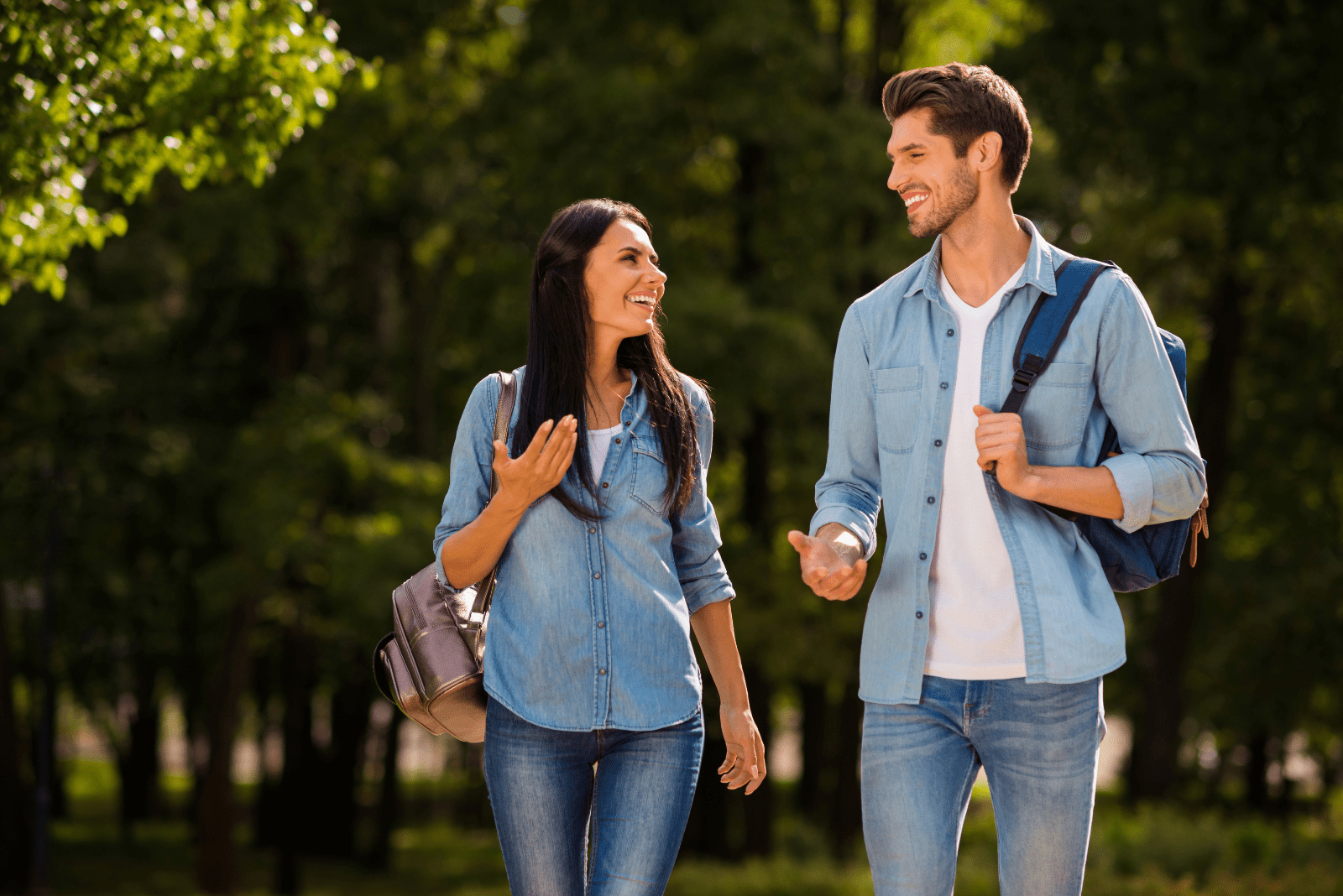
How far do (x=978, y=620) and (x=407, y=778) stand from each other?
151 feet

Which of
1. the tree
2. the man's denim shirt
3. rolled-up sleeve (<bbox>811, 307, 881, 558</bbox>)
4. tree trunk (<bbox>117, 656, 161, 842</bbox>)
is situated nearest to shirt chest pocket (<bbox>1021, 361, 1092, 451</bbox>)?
the man's denim shirt

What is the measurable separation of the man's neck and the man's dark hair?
96 mm

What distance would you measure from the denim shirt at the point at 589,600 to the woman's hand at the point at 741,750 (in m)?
0.16

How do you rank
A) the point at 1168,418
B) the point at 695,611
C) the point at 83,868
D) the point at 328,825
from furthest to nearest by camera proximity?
1. the point at 328,825
2. the point at 83,868
3. the point at 695,611
4. the point at 1168,418

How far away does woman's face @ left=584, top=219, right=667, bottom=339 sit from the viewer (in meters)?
3.35

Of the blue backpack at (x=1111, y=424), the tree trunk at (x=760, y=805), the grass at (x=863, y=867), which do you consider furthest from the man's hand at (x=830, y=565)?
the tree trunk at (x=760, y=805)

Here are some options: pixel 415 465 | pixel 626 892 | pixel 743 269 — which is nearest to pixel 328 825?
pixel 415 465

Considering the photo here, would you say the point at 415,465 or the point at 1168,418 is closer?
the point at 1168,418

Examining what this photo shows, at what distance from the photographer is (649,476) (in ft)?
10.9

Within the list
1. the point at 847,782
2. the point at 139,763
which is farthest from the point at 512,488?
the point at 139,763

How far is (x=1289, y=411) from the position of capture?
57.0ft

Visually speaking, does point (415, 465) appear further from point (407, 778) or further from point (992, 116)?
point (407, 778)

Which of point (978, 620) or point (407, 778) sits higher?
point (978, 620)

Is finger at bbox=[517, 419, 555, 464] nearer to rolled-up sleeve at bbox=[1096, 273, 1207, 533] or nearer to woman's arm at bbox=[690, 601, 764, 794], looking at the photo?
woman's arm at bbox=[690, 601, 764, 794]
